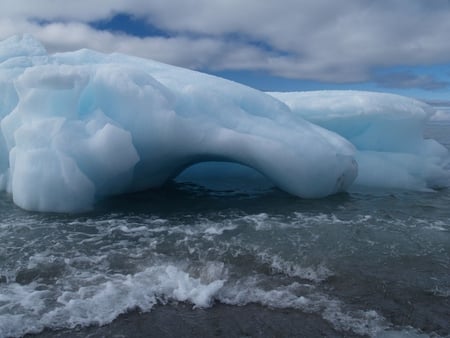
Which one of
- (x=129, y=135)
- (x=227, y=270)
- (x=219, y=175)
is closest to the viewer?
(x=227, y=270)

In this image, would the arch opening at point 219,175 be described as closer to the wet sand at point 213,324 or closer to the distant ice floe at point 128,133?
the distant ice floe at point 128,133

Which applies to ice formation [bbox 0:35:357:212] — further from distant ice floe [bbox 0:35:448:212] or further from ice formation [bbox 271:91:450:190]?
ice formation [bbox 271:91:450:190]

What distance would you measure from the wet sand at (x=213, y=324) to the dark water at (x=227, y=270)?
0.01m

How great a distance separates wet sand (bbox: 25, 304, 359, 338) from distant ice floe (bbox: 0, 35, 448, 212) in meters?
3.58

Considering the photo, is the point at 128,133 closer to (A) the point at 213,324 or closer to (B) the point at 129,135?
(B) the point at 129,135

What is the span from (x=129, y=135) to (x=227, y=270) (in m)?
3.11

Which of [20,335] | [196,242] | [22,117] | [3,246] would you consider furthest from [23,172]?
[20,335]

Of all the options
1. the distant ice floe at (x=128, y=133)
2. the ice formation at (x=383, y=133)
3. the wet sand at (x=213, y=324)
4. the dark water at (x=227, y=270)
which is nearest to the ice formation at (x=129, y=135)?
the distant ice floe at (x=128, y=133)

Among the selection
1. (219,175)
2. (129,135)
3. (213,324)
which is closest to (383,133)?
(219,175)

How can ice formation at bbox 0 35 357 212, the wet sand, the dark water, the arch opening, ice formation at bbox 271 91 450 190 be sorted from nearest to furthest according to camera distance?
1. the wet sand
2. the dark water
3. ice formation at bbox 0 35 357 212
4. ice formation at bbox 271 91 450 190
5. the arch opening

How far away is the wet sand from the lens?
13.1 feet

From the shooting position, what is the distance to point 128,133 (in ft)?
24.0

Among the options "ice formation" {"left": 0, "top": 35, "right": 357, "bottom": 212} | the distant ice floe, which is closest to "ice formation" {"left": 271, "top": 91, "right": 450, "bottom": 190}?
the distant ice floe

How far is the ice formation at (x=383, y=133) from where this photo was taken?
33.5ft
